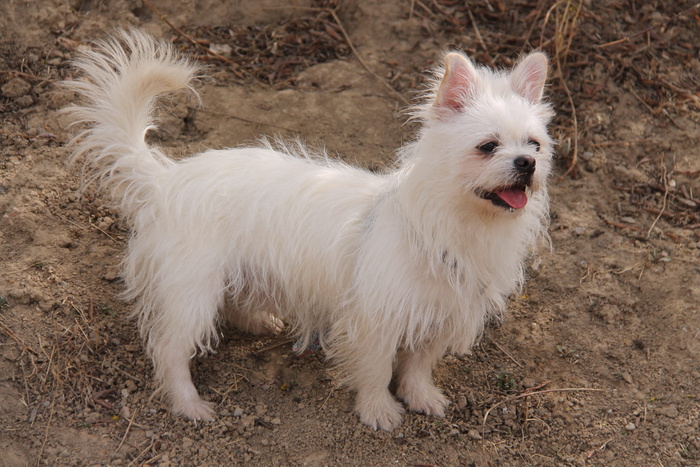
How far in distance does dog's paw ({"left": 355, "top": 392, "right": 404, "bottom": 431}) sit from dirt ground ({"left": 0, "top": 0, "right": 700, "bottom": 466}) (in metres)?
0.07

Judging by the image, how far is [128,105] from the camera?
3.88 meters

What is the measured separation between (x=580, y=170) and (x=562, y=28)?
134 centimetres

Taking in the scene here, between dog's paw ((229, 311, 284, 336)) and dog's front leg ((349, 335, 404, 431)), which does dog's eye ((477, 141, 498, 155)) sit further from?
dog's paw ((229, 311, 284, 336))

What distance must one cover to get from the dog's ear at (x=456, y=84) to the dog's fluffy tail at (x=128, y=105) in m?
1.50

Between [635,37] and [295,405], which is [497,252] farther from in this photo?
[635,37]

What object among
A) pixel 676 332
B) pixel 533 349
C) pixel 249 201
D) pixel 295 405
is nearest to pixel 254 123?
pixel 249 201

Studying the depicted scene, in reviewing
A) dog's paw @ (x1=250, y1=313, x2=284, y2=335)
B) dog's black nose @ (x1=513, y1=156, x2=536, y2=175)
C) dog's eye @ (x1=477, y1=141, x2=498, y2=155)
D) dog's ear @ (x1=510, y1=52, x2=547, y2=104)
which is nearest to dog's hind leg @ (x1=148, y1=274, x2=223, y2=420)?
dog's paw @ (x1=250, y1=313, x2=284, y2=335)

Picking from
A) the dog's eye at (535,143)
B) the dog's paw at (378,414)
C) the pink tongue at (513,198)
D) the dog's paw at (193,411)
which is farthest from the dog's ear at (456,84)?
the dog's paw at (193,411)

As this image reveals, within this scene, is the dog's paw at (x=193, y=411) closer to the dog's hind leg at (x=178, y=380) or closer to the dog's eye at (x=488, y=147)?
the dog's hind leg at (x=178, y=380)

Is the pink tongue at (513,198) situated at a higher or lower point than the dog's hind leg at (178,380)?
higher

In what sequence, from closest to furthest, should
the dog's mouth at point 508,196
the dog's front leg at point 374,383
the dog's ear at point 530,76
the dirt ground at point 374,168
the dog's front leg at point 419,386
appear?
the dog's mouth at point 508,196
the dog's ear at point 530,76
the dog's front leg at point 374,383
the dirt ground at point 374,168
the dog's front leg at point 419,386

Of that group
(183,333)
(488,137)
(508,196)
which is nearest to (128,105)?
(183,333)

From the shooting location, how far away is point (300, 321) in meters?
4.14

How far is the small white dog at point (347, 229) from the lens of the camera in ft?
10.7
